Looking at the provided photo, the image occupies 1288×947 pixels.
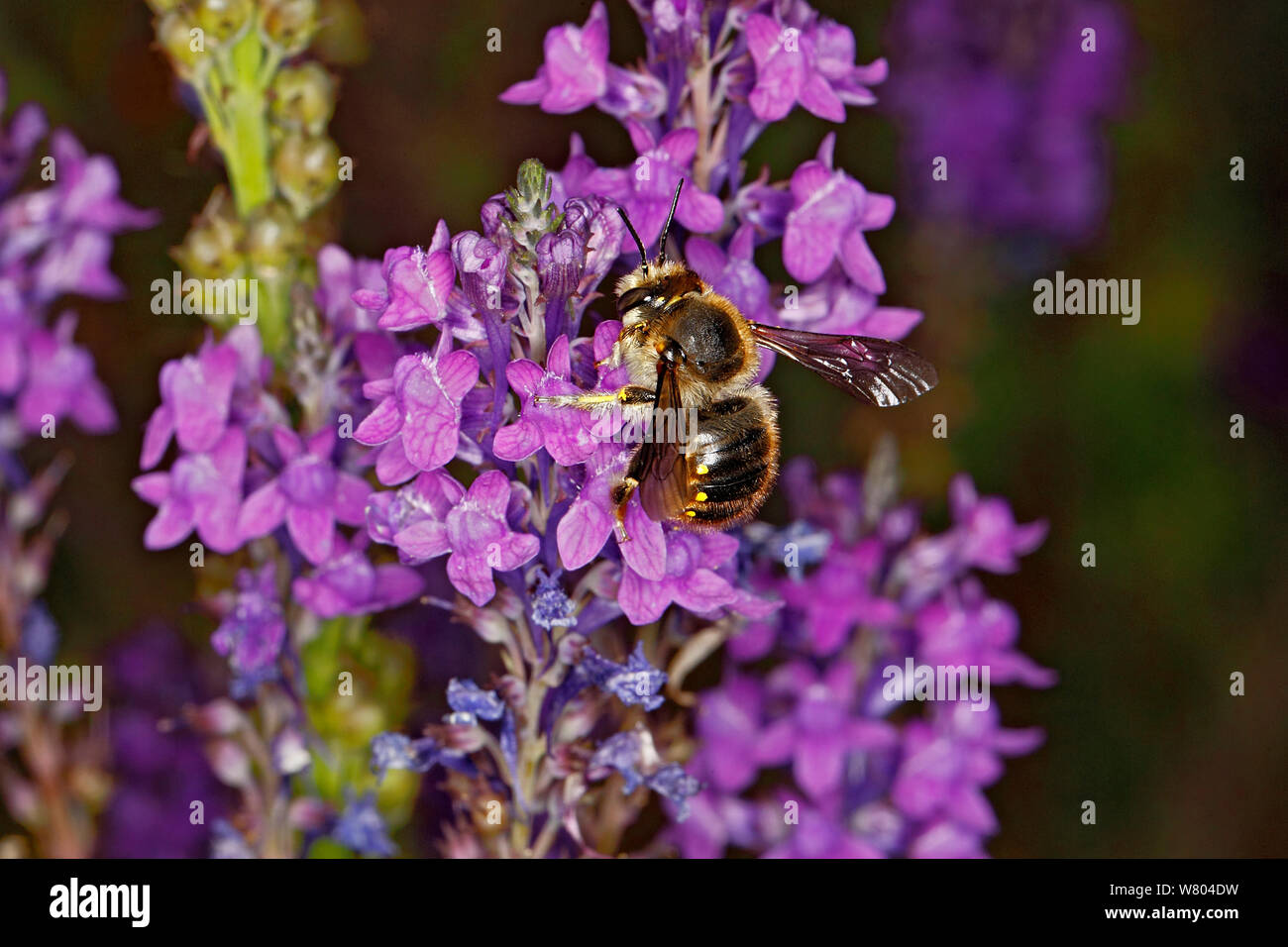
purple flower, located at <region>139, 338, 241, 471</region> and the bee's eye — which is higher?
the bee's eye

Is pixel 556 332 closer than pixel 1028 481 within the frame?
Yes

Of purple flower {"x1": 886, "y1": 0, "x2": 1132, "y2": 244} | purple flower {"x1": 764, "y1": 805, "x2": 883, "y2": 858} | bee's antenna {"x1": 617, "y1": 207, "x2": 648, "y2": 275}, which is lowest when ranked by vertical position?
purple flower {"x1": 764, "y1": 805, "x2": 883, "y2": 858}

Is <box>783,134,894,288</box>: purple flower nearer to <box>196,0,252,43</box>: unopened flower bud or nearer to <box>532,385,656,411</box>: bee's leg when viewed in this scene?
<box>532,385,656,411</box>: bee's leg

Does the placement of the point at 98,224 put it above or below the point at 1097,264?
below

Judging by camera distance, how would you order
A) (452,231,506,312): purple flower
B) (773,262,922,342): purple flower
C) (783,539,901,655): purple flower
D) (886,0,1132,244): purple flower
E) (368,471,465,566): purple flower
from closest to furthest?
(452,231,506,312): purple flower < (368,471,465,566): purple flower < (773,262,922,342): purple flower < (783,539,901,655): purple flower < (886,0,1132,244): purple flower

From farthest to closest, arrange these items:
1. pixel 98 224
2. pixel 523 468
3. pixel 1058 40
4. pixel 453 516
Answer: pixel 1058 40 → pixel 98 224 → pixel 523 468 → pixel 453 516

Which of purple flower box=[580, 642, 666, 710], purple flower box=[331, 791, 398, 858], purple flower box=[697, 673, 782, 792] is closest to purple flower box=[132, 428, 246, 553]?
purple flower box=[331, 791, 398, 858]

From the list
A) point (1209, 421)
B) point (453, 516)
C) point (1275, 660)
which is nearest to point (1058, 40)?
point (1209, 421)
